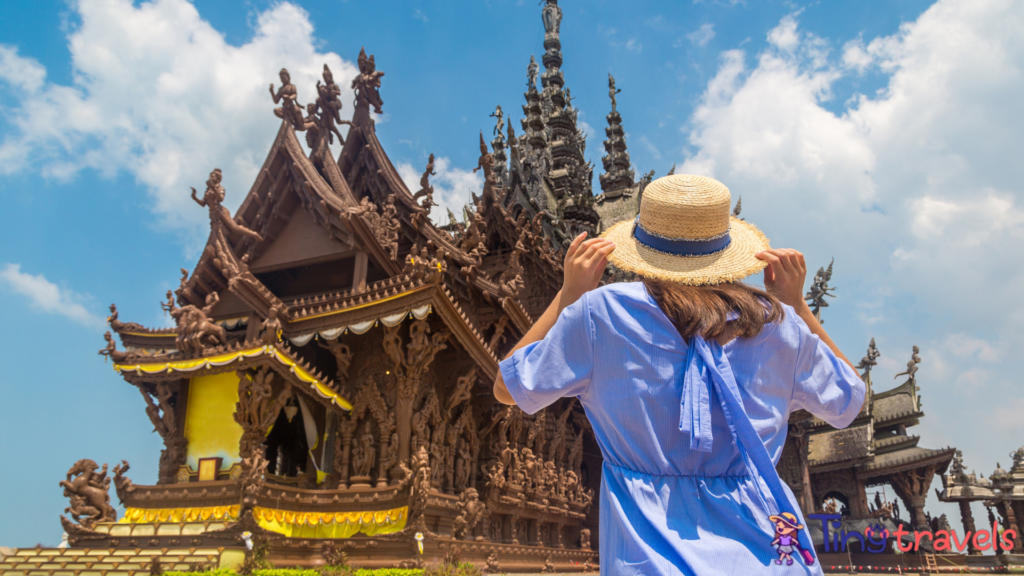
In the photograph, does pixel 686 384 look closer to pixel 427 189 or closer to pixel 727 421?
pixel 727 421

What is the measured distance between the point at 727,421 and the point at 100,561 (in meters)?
7.73

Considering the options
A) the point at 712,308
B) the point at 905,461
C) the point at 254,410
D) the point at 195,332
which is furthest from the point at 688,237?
the point at 905,461

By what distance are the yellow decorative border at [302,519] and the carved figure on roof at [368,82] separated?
26.0 ft

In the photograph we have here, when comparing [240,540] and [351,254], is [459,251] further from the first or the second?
[240,540]

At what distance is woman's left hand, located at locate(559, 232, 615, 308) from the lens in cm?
175

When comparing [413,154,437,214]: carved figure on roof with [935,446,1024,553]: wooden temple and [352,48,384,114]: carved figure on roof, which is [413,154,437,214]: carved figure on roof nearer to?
[352,48,384,114]: carved figure on roof

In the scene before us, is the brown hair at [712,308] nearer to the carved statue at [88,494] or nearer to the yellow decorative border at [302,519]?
the yellow decorative border at [302,519]

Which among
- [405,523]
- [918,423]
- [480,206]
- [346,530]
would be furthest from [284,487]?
[918,423]

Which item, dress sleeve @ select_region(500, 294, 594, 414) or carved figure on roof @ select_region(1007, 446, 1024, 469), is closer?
dress sleeve @ select_region(500, 294, 594, 414)

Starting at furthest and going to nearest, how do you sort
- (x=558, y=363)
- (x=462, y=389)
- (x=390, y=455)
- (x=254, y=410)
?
(x=462, y=389) → (x=390, y=455) → (x=254, y=410) → (x=558, y=363)

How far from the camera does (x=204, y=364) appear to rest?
27.0 ft

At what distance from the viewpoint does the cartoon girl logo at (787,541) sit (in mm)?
1312

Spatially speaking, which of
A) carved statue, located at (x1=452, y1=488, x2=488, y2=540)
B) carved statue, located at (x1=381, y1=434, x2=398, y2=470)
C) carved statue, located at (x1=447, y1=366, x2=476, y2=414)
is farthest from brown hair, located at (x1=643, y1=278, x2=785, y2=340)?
carved statue, located at (x1=447, y1=366, x2=476, y2=414)

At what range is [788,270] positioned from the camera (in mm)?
1791
